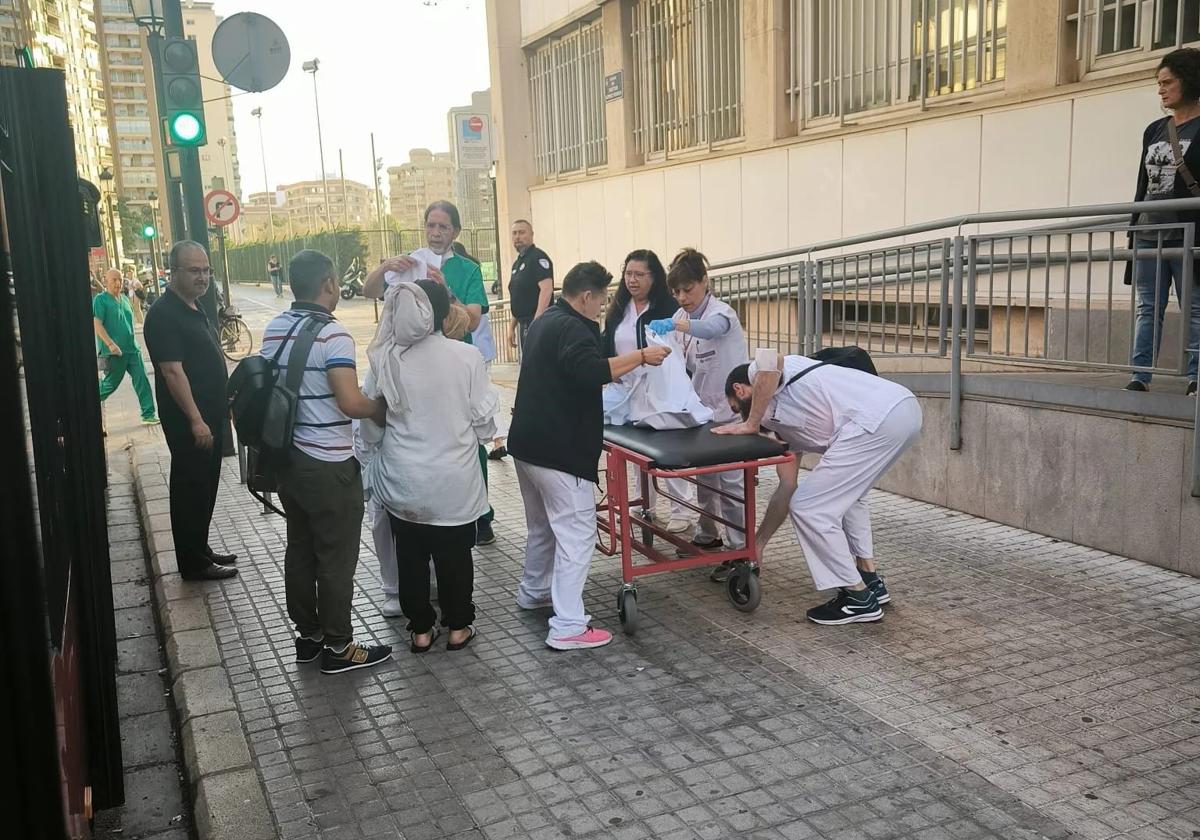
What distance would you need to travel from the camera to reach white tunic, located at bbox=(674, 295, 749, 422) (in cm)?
605

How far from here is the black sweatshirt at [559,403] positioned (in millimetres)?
4684

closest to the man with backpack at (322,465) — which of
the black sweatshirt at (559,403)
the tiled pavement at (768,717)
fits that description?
the tiled pavement at (768,717)

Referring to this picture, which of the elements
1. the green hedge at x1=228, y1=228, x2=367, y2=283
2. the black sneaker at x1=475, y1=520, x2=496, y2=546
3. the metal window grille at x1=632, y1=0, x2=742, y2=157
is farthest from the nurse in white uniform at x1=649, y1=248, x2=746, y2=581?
the green hedge at x1=228, y1=228, x2=367, y2=283

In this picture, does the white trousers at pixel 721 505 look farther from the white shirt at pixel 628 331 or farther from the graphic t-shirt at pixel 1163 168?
the graphic t-shirt at pixel 1163 168

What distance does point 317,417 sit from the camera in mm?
4430

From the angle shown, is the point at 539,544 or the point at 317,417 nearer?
the point at 317,417

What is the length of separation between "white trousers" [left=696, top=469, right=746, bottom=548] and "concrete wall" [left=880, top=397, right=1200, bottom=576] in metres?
1.72

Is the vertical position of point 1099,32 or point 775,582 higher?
point 1099,32

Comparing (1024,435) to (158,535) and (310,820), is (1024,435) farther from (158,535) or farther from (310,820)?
(158,535)

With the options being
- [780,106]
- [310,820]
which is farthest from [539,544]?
A: [780,106]

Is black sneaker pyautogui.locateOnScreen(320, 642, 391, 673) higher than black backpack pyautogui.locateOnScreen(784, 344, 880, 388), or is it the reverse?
black backpack pyautogui.locateOnScreen(784, 344, 880, 388)

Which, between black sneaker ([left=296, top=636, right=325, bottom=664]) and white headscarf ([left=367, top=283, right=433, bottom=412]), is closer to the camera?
white headscarf ([left=367, top=283, right=433, bottom=412])

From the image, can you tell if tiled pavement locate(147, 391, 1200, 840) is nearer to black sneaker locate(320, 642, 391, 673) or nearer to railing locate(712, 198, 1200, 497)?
black sneaker locate(320, 642, 391, 673)

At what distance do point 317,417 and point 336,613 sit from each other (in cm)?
91
